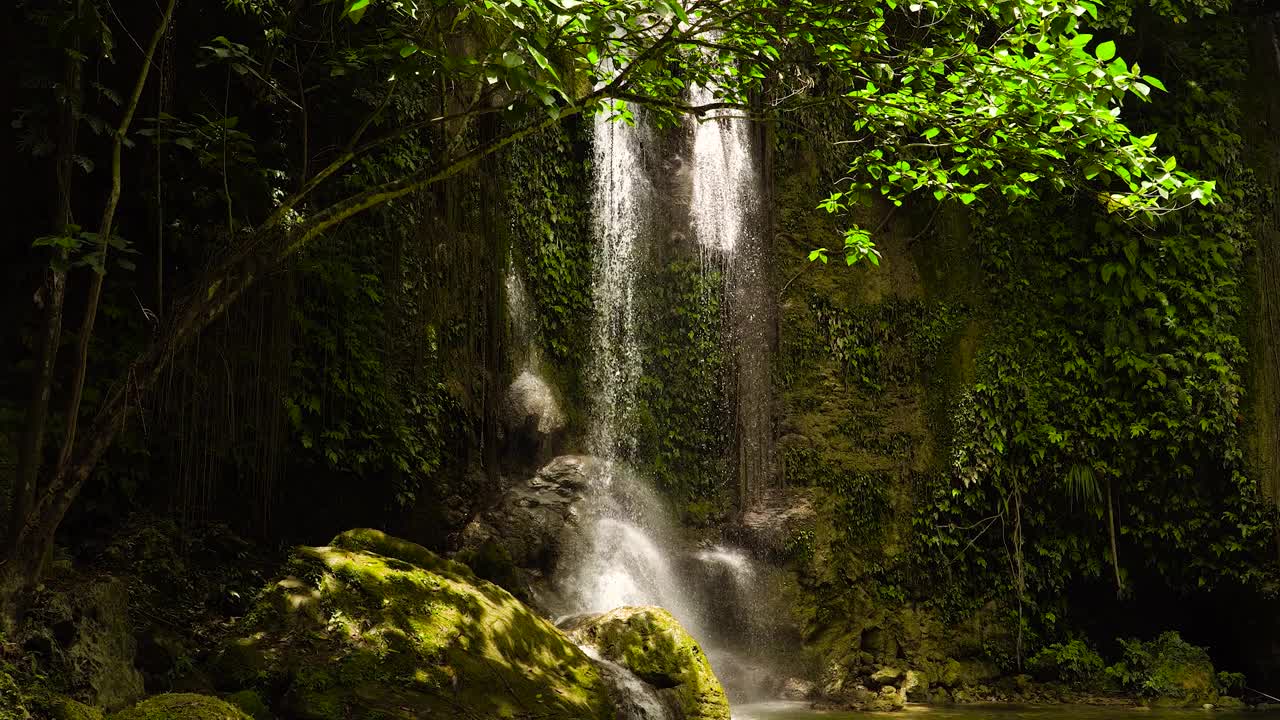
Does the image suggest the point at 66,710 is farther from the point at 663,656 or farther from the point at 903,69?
the point at 903,69

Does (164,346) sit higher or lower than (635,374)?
lower

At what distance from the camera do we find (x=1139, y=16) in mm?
11328

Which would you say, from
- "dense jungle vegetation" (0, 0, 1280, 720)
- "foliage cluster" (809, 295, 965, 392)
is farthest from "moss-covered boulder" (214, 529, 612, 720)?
"foliage cluster" (809, 295, 965, 392)

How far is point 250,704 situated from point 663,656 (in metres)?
3.01

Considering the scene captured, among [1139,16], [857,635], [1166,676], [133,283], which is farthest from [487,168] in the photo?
[1166,676]

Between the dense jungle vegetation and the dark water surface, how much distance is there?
0.63 m

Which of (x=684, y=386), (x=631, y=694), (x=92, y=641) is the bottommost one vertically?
(x=631, y=694)

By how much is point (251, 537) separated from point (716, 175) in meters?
7.53

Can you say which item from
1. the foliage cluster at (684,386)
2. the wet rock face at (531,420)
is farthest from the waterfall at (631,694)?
the foliage cluster at (684,386)

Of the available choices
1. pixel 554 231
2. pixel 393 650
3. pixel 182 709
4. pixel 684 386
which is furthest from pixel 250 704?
pixel 684 386

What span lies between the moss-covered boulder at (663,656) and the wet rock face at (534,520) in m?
1.60

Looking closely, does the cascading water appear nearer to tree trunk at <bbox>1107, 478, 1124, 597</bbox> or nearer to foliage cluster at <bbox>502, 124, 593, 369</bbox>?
foliage cluster at <bbox>502, 124, 593, 369</bbox>

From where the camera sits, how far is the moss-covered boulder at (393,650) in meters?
5.24

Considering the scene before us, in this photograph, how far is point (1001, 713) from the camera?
911 cm
